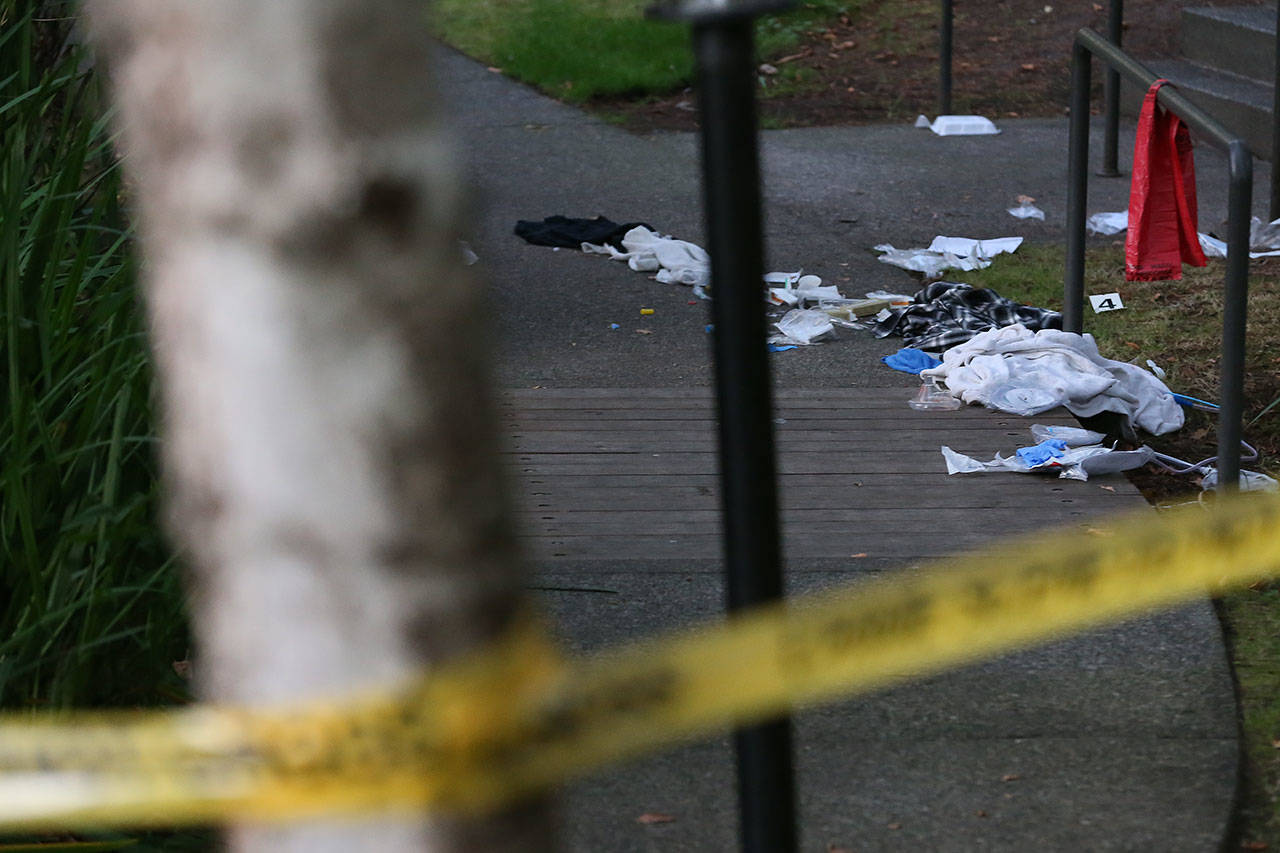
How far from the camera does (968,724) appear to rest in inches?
128

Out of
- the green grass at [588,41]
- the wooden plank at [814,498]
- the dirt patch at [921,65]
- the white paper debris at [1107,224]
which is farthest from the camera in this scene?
the green grass at [588,41]

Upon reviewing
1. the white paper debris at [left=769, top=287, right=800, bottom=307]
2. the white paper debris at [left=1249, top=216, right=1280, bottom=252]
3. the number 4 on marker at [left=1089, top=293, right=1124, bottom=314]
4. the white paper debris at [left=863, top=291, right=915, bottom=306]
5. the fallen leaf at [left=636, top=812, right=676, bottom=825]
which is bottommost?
the white paper debris at [left=1249, top=216, right=1280, bottom=252]

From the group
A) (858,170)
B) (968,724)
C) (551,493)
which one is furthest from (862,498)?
(858,170)

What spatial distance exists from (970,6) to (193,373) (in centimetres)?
1298

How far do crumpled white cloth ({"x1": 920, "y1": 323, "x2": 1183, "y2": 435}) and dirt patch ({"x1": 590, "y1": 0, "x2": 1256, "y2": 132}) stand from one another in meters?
5.20

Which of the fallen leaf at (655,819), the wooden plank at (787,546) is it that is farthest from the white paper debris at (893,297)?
the fallen leaf at (655,819)

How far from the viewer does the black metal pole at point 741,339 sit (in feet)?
4.94

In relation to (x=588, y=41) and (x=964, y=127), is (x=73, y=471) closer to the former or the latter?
(x=964, y=127)

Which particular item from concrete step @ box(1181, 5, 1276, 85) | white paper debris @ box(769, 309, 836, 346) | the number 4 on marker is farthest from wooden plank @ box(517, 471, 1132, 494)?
concrete step @ box(1181, 5, 1276, 85)

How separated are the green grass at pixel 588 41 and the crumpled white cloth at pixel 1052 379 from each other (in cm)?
599

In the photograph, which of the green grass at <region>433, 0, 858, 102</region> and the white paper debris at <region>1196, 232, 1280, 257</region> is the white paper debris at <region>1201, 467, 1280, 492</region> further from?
the green grass at <region>433, 0, 858, 102</region>

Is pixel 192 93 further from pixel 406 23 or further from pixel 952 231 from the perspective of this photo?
pixel 952 231

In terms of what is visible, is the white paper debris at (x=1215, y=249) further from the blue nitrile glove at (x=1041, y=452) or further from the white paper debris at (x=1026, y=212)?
the blue nitrile glove at (x=1041, y=452)

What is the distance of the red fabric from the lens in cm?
498
